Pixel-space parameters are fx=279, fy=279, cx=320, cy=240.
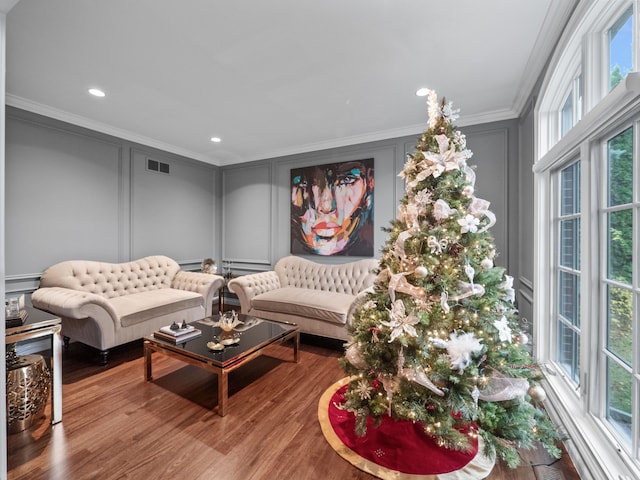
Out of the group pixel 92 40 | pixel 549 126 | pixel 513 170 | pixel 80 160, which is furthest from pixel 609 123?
pixel 80 160

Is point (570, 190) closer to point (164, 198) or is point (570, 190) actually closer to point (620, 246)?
point (620, 246)

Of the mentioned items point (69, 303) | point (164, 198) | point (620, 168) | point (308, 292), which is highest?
point (164, 198)

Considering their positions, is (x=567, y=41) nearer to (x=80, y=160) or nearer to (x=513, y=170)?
(x=513, y=170)

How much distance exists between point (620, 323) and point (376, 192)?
2812 millimetres

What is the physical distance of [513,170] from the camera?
3.08 m

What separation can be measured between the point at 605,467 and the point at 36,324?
121 inches

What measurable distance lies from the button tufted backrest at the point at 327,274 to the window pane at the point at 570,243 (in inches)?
73.3

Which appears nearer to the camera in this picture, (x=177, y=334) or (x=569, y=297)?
(x=569, y=297)

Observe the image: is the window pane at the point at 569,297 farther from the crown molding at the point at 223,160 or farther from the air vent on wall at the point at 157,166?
the air vent on wall at the point at 157,166

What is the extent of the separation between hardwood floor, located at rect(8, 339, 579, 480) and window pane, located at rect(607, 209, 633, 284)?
1.08m

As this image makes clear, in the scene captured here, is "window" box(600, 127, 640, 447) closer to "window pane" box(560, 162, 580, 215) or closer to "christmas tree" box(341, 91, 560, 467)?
"christmas tree" box(341, 91, 560, 467)

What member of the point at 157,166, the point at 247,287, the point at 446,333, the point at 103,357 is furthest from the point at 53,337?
the point at 157,166

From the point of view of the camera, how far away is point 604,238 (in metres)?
1.43

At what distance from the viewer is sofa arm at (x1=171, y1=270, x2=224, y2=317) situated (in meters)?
3.68
